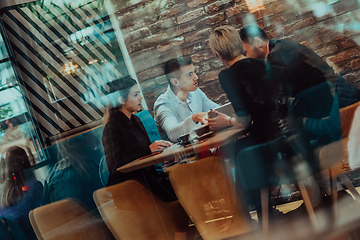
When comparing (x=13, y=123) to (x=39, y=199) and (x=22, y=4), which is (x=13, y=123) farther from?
(x=22, y=4)

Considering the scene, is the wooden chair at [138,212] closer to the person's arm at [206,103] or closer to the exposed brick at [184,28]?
the person's arm at [206,103]

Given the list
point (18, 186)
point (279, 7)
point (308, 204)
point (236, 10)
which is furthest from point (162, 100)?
point (18, 186)

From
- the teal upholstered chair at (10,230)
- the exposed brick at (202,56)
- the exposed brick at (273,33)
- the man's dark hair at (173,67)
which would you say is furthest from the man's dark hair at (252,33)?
the teal upholstered chair at (10,230)

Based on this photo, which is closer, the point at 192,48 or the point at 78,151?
the point at 192,48

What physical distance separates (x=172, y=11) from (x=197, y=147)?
0.47m

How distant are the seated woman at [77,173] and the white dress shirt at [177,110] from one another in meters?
0.29

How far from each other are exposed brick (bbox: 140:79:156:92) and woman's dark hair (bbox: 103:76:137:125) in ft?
0.16

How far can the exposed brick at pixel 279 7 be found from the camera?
0.97m

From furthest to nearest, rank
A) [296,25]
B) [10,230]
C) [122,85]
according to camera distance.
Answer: [10,230] < [122,85] < [296,25]

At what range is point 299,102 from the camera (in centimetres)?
98

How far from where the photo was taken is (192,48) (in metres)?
1.01

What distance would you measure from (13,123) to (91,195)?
0.43 metres

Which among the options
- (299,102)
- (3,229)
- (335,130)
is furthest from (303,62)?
(3,229)

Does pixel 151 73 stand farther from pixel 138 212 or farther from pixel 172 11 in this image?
pixel 138 212
